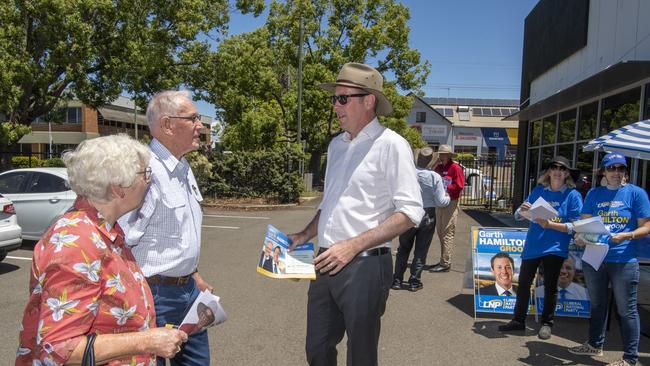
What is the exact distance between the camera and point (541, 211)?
438cm

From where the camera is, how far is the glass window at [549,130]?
14.0 m

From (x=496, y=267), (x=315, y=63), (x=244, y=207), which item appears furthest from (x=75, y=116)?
(x=496, y=267)

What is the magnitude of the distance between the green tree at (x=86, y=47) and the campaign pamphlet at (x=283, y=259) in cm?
1388

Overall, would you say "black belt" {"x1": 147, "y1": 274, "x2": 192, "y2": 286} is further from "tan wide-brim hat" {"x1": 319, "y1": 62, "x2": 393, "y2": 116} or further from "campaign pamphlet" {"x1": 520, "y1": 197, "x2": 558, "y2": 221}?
"campaign pamphlet" {"x1": 520, "y1": 197, "x2": 558, "y2": 221}

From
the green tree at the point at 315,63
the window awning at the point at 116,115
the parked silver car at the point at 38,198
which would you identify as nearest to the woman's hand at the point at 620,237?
the parked silver car at the point at 38,198

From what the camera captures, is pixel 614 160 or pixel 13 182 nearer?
pixel 614 160

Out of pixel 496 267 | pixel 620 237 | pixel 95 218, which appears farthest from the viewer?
pixel 496 267

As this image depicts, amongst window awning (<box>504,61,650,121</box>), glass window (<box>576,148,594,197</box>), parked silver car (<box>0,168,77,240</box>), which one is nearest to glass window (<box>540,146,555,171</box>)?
window awning (<box>504,61,650,121</box>)

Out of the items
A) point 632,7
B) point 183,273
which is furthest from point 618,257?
point 632,7

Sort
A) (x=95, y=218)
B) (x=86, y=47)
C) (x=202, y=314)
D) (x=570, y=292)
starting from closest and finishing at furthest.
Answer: (x=95, y=218)
(x=202, y=314)
(x=570, y=292)
(x=86, y=47)

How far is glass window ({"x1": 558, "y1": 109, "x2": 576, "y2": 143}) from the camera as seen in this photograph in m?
12.3

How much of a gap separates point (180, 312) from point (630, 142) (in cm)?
453

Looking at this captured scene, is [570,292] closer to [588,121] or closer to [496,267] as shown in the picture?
[496,267]

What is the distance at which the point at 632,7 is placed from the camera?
9.01 m
